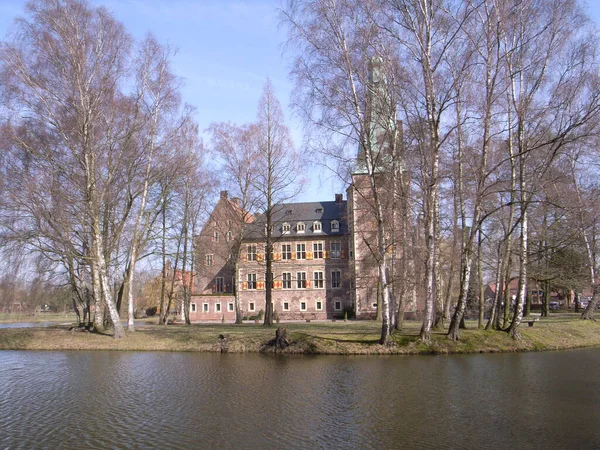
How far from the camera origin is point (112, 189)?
2258 centimetres

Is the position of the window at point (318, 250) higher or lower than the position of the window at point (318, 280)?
higher

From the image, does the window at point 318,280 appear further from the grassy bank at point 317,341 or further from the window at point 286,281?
the grassy bank at point 317,341

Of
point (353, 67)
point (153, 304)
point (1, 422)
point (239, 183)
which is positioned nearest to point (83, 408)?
point (1, 422)

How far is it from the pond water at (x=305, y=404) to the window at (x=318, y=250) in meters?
32.8

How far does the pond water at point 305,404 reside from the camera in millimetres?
8195

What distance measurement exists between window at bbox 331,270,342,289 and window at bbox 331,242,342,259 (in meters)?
1.57

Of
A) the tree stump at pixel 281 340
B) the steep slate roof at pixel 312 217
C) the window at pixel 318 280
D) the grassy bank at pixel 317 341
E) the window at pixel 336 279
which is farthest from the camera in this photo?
the steep slate roof at pixel 312 217

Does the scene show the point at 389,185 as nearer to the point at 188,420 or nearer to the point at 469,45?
the point at 469,45

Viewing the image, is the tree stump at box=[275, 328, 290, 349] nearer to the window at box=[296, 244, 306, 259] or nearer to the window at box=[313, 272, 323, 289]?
the window at box=[313, 272, 323, 289]

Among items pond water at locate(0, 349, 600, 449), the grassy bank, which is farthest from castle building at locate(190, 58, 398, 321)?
pond water at locate(0, 349, 600, 449)

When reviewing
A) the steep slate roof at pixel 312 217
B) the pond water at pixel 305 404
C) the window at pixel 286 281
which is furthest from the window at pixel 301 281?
the pond water at pixel 305 404

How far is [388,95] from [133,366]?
Answer: 42.5 feet

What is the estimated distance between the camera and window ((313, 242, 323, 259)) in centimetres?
4991

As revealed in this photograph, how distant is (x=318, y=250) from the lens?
5003cm
